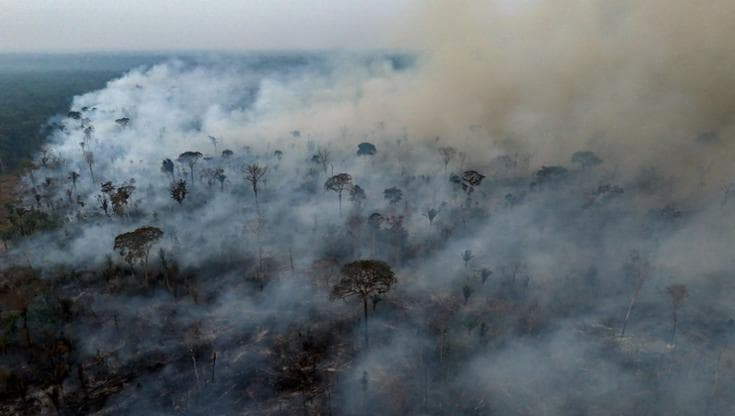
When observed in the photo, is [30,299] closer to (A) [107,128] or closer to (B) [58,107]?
(A) [107,128]

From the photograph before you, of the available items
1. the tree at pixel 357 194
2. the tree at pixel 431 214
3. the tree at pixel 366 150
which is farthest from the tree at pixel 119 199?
the tree at pixel 431 214

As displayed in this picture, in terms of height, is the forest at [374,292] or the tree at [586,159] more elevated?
the tree at [586,159]

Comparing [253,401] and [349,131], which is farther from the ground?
[349,131]

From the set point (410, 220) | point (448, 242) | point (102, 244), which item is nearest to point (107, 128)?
point (102, 244)

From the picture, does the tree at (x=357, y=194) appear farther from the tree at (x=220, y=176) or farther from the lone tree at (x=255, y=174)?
the tree at (x=220, y=176)

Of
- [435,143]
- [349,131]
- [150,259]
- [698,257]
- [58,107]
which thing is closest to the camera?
[698,257]

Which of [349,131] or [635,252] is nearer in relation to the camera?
[635,252]

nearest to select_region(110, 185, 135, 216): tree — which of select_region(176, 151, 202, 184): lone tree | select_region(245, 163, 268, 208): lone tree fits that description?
select_region(176, 151, 202, 184): lone tree
